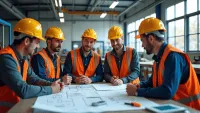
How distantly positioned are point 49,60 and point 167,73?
203 centimetres

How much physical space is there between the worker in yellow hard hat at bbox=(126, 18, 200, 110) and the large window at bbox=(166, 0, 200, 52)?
7178mm

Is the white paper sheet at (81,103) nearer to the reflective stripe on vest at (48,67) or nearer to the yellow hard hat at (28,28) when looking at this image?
the yellow hard hat at (28,28)

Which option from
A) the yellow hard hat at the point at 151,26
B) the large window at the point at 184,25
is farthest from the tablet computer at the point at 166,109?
the large window at the point at 184,25

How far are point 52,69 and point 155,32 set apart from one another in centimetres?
183

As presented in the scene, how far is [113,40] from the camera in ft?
11.4

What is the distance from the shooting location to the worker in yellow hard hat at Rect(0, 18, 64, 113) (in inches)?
73.4

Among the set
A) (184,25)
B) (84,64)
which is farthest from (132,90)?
(184,25)

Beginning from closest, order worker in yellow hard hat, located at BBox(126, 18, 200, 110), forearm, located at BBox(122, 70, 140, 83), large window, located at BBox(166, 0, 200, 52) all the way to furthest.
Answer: worker in yellow hard hat, located at BBox(126, 18, 200, 110) → forearm, located at BBox(122, 70, 140, 83) → large window, located at BBox(166, 0, 200, 52)

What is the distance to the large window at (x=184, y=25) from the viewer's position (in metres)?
8.65

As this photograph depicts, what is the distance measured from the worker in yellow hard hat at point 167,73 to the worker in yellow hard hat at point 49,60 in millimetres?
1475

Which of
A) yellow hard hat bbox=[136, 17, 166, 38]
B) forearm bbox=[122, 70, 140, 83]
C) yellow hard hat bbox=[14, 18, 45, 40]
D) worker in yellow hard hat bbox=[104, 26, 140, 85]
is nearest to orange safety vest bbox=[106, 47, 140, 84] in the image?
worker in yellow hard hat bbox=[104, 26, 140, 85]

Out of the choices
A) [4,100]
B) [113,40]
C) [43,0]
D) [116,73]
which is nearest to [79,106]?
[4,100]

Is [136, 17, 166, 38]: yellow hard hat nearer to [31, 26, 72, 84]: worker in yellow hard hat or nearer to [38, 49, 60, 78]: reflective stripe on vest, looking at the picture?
[31, 26, 72, 84]: worker in yellow hard hat

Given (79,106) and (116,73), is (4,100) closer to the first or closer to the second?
(79,106)
